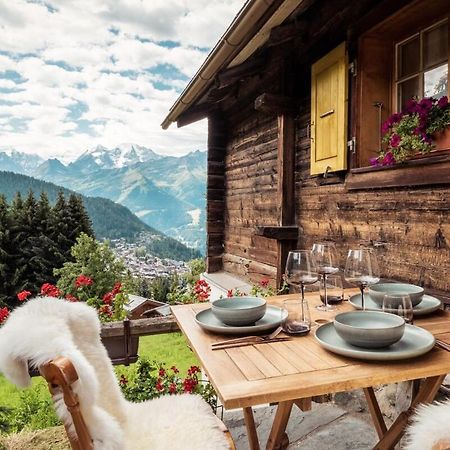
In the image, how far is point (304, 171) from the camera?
3660mm

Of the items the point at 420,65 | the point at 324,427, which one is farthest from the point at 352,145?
the point at 324,427

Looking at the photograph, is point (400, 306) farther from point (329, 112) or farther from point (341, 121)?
point (329, 112)

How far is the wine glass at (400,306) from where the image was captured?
1282mm

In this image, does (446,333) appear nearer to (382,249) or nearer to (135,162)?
(382,249)

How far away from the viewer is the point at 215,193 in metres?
6.07

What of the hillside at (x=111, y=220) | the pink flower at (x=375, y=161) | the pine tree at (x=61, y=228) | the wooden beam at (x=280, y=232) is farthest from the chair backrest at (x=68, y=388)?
the hillside at (x=111, y=220)

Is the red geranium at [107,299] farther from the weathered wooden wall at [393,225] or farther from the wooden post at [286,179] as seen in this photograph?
the weathered wooden wall at [393,225]

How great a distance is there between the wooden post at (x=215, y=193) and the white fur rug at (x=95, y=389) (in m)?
4.51

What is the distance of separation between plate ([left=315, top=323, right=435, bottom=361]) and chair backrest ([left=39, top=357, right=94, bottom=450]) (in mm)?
658

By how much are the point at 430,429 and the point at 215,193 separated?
5.54 metres

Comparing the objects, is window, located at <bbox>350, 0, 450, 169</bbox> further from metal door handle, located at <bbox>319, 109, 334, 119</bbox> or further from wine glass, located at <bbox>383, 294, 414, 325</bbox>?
wine glass, located at <bbox>383, 294, 414, 325</bbox>

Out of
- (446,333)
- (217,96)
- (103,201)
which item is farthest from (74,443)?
(103,201)

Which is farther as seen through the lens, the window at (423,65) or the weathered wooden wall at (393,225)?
the window at (423,65)

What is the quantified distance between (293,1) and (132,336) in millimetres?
2657
